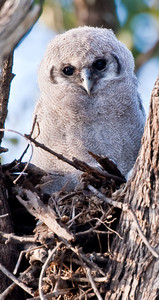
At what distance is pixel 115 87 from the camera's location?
164 inches

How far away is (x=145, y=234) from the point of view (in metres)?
2.85

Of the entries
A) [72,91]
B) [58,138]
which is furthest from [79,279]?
[72,91]

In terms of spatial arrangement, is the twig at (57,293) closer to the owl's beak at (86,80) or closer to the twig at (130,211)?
the twig at (130,211)

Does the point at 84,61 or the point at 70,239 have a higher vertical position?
the point at 84,61

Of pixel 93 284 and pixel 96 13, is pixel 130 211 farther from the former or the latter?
pixel 96 13

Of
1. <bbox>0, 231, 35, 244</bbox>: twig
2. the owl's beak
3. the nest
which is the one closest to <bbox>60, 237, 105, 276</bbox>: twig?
the nest

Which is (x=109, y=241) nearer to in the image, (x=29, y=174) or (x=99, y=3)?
(x=29, y=174)

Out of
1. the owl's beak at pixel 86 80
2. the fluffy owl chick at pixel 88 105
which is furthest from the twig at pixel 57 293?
the owl's beak at pixel 86 80

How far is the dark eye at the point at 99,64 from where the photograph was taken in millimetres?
4254

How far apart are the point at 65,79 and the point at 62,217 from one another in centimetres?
144

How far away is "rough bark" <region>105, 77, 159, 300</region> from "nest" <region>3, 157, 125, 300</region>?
0.08 meters

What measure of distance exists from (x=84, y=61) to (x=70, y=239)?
1.66m

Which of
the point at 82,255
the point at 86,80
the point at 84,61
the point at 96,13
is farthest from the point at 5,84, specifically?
the point at 96,13

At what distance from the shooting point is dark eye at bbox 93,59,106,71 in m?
4.25
